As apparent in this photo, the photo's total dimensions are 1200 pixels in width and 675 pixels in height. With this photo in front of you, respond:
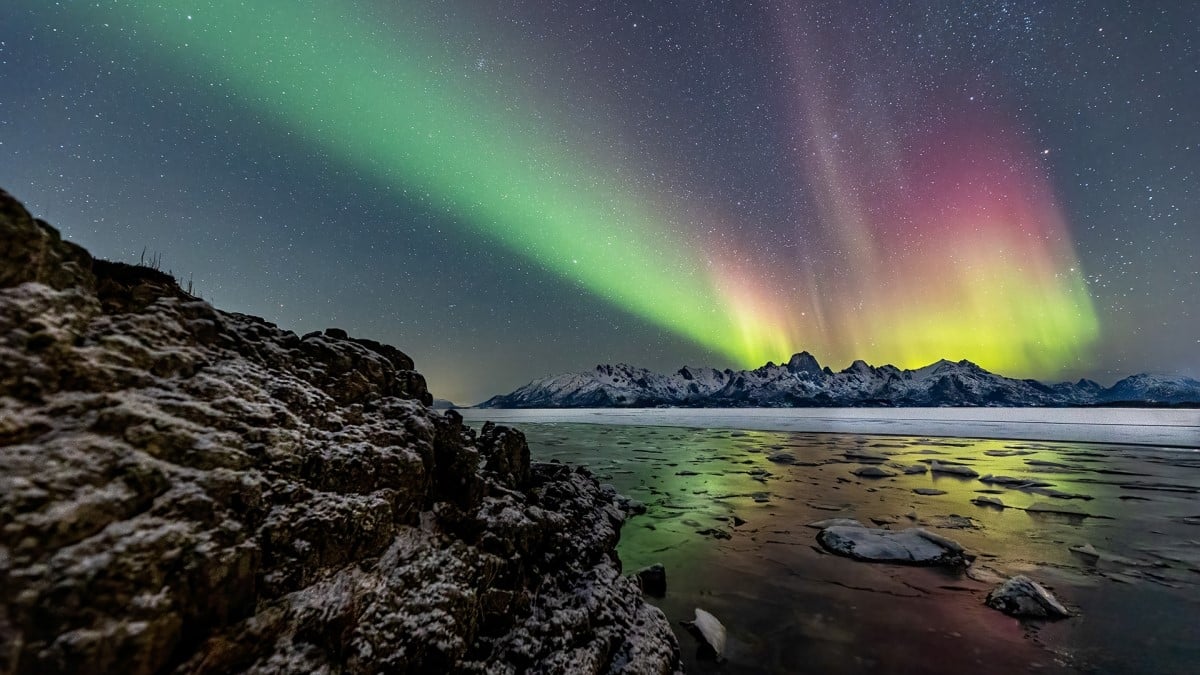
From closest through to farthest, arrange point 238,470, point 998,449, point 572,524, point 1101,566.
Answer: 1. point 238,470
2. point 572,524
3. point 1101,566
4. point 998,449

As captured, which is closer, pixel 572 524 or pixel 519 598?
pixel 519 598

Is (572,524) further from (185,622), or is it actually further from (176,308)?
(176,308)

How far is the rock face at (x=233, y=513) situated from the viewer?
9.39 ft

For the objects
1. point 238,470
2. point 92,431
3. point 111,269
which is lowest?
point 238,470

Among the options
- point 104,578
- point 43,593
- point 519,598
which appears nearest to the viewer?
point 43,593

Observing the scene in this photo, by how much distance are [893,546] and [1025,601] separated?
9.81ft

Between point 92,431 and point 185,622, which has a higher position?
point 92,431

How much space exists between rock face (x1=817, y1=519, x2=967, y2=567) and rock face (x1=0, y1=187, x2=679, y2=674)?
6.86 metres

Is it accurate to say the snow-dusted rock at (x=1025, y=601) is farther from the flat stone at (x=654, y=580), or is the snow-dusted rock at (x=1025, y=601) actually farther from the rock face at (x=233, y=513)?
the rock face at (x=233, y=513)

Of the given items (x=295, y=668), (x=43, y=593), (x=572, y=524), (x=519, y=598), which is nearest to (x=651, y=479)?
(x=572, y=524)

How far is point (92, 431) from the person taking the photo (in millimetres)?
3312

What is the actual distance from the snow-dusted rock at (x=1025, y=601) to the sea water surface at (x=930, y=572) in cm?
23

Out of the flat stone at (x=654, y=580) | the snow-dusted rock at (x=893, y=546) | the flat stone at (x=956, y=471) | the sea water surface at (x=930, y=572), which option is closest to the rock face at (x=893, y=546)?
the snow-dusted rock at (x=893, y=546)

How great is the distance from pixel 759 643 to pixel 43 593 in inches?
332
